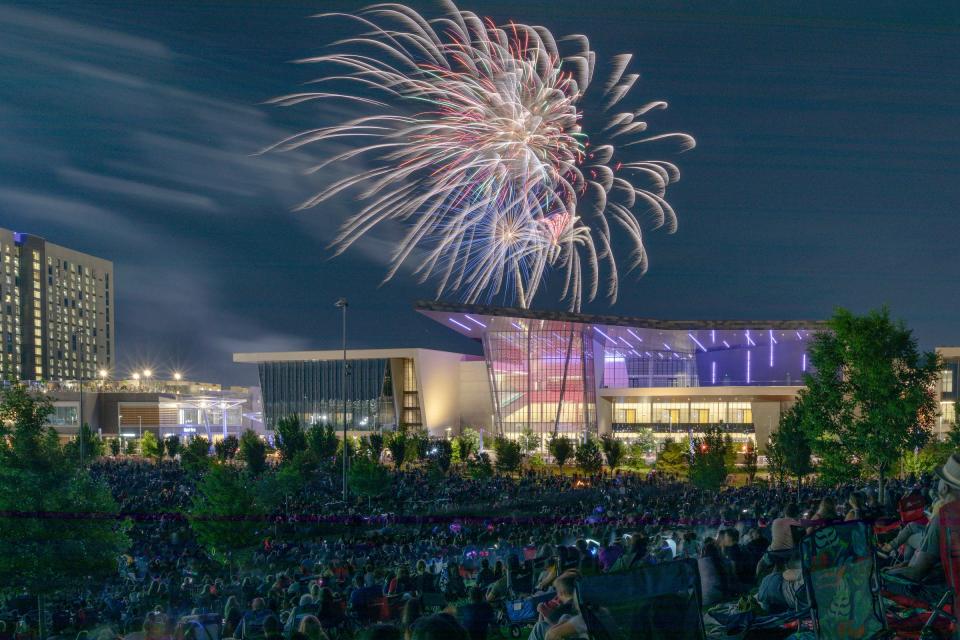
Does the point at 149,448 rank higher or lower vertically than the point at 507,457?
lower

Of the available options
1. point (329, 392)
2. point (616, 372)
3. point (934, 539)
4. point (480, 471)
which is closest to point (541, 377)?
point (616, 372)

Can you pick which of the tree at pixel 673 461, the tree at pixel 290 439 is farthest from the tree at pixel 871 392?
the tree at pixel 290 439

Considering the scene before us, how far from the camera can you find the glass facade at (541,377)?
7944cm

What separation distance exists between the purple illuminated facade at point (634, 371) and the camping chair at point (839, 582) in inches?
2652

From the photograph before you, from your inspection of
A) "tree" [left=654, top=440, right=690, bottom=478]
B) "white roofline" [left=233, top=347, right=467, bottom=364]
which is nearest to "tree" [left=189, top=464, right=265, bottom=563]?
"tree" [left=654, top=440, right=690, bottom=478]

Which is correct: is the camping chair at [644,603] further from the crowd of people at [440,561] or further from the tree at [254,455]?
the tree at [254,455]

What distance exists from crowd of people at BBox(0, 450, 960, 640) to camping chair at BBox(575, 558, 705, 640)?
374 millimetres

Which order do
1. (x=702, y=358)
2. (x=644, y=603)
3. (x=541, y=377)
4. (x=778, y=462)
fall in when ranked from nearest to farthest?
(x=644, y=603), (x=778, y=462), (x=541, y=377), (x=702, y=358)

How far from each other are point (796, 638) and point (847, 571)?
3.43 feet

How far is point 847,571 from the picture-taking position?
168 inches

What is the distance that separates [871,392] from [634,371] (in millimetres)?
61405

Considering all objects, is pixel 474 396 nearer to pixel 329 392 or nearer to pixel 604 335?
pixel 329 392

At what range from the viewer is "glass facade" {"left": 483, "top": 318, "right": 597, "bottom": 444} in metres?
79.4

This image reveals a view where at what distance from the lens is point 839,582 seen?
4.24 meters
